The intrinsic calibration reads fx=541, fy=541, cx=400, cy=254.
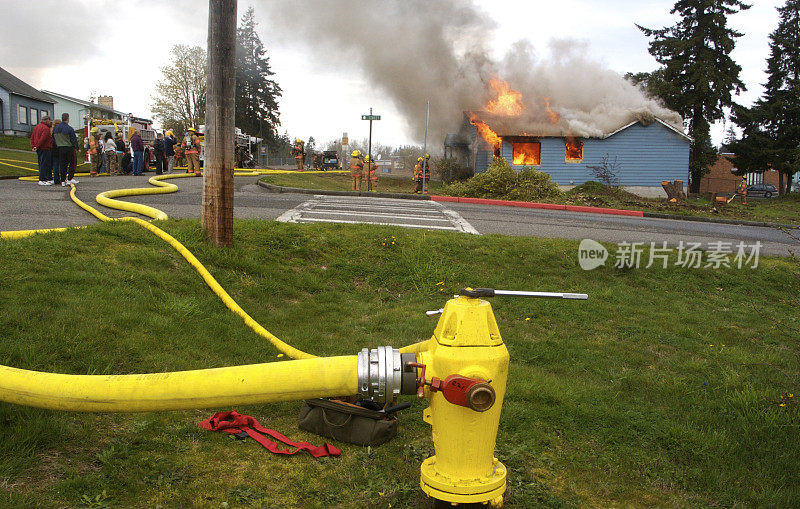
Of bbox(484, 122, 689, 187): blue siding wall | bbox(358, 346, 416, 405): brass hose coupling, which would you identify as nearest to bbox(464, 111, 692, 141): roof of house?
bbox(484, 122, 689, 187): blue siding wall

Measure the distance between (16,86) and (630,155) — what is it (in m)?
50.5

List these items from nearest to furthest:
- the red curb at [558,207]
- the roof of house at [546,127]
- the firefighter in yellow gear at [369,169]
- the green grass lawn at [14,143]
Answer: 1. the red curb at [558,207]
2. the firefighter in yellow gear at [369,169]
3. the roof of house at [546,127]
4. the green grass lawn at [14,143]

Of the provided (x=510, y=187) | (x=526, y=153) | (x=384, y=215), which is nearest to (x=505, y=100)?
(x=526, y=153)

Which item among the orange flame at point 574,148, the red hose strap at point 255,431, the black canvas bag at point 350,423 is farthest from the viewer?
the orange flame at point 574,148

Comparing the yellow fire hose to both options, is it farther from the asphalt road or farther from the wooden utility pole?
the asphalt road

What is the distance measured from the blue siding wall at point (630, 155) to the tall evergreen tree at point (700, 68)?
760 cm

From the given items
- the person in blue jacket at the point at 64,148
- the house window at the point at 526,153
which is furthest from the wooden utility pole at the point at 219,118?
the house window at the point at 526,153

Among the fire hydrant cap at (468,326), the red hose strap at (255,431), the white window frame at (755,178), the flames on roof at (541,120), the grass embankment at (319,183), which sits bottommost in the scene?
the red hose strap at (255,431)

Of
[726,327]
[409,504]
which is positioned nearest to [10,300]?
[409,504]

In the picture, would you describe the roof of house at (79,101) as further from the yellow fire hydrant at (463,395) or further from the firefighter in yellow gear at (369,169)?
the yellow fire hydrant at (463,395)

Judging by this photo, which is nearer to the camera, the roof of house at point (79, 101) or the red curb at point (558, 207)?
the red curb at point (558, 207)

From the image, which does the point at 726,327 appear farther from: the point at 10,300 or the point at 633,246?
the point at 10,300

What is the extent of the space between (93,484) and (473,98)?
29.8 metres

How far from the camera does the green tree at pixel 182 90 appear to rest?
5209 cm
